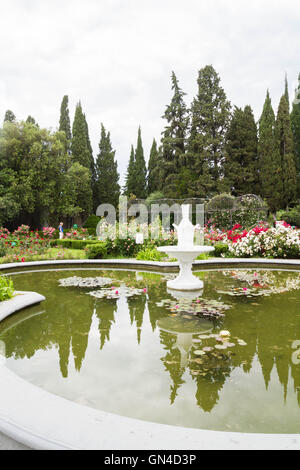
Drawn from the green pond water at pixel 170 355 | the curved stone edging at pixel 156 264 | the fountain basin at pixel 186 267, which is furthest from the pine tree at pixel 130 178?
the green pond water at pixel 170 355

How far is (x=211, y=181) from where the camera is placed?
73.9ft

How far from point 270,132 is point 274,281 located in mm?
19286

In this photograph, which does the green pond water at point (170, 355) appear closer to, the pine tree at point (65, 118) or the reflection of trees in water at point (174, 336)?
the reflection of trees in water at point (174, 336)

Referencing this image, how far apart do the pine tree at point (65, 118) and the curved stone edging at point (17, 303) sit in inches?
1044

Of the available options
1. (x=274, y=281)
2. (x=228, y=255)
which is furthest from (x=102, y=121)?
(x=274, y=281)

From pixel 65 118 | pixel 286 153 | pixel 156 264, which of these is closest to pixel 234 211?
pixel 156 264

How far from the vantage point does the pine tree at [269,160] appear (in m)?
22.3

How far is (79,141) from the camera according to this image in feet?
92.1

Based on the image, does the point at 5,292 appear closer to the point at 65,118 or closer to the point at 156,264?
the point at 156,264

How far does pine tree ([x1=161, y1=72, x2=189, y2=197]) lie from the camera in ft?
78.4

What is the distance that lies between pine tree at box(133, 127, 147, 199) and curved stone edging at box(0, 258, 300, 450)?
29.3 m

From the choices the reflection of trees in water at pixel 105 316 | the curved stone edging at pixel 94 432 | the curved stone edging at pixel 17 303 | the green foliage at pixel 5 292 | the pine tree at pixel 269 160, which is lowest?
the reflection of trees in water at pixel 105 316

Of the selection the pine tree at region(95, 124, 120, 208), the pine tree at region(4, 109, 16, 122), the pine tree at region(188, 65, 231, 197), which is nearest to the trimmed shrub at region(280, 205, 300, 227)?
the pine tree at region(188, 65, 231, 197)
